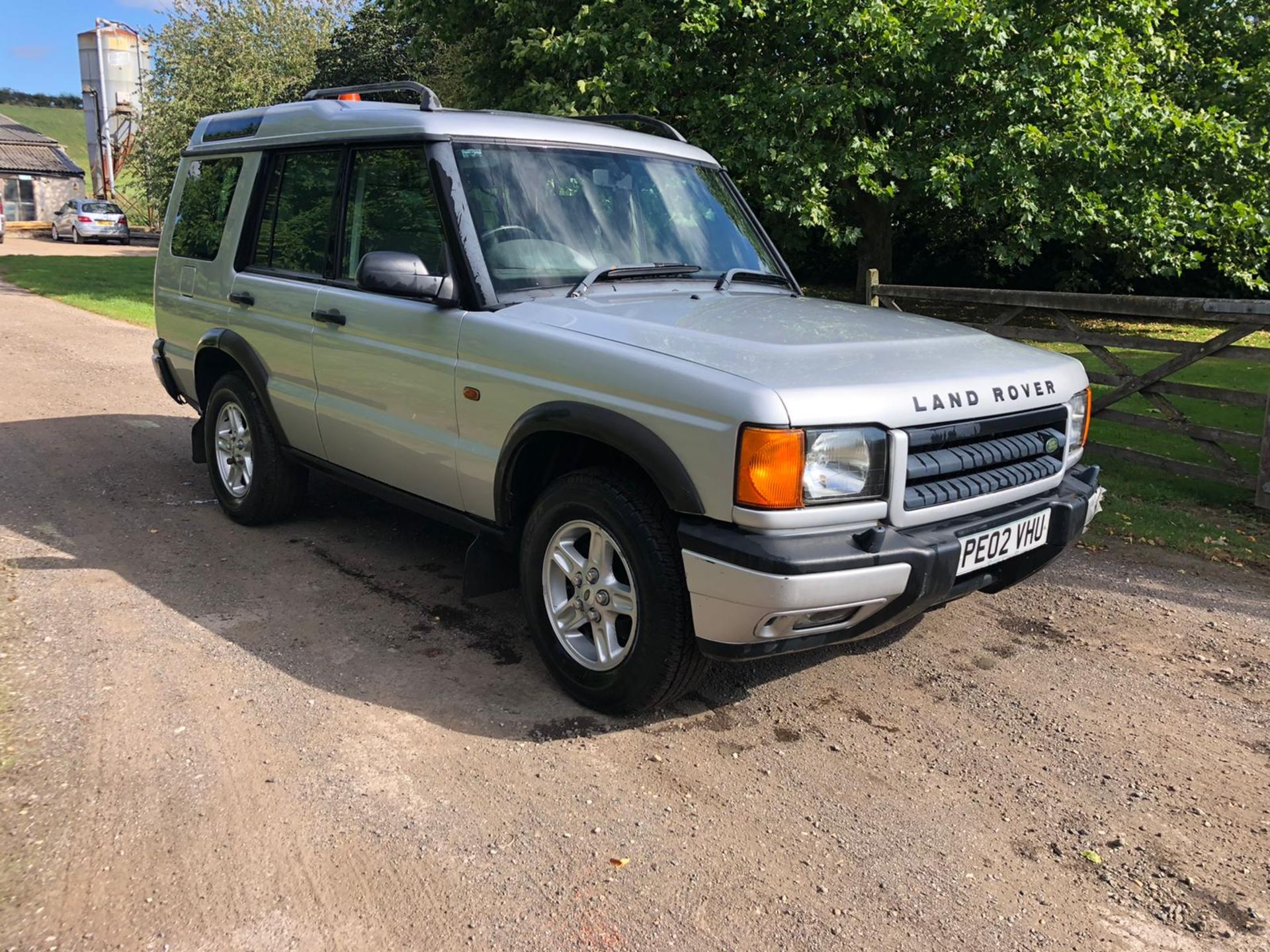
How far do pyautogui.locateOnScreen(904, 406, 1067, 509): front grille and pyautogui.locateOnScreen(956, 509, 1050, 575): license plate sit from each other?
5.4 inches

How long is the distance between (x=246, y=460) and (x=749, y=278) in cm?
307

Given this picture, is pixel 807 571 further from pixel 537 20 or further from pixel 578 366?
pixel 537 20

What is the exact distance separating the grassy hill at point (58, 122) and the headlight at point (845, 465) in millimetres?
155025

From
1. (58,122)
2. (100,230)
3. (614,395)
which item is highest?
(58,122)

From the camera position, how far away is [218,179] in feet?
19.7

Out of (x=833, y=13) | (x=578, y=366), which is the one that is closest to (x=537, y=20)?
(x=833, y=13)

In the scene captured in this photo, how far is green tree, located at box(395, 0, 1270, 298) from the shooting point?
43.8 ft

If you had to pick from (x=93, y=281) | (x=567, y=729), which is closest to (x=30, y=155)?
(x=93, y=281)

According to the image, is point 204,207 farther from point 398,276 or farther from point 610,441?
point 610,441

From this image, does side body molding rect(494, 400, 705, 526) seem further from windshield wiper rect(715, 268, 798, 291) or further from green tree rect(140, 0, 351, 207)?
green tree rect(140, 0, 351, 207)

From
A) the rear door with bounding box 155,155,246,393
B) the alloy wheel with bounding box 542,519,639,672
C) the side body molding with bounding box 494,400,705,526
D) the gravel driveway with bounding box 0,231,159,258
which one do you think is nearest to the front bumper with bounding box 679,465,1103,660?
the side body molding with bounding box 494,400,705,526

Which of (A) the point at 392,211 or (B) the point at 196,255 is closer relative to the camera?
(A) the point at 392,211

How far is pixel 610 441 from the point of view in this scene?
3.50 meters

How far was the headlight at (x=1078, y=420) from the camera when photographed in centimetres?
416
